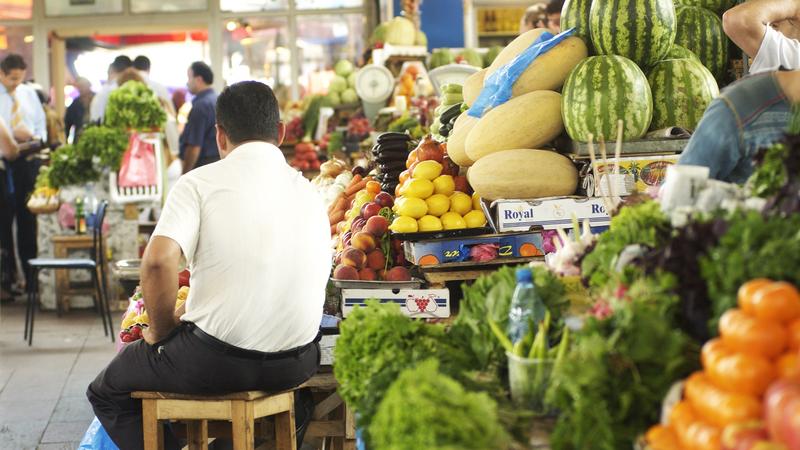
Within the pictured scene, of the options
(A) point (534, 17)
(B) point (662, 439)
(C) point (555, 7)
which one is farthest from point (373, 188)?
(A) point (534, 17)

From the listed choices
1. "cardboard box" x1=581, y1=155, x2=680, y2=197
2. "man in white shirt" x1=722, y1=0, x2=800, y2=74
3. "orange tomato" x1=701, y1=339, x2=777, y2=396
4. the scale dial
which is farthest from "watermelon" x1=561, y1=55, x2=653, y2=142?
the scale dial

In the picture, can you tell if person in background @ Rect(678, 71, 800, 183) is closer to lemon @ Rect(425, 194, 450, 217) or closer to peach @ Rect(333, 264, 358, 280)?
lemon @ Rect(425, 194, 450, 217)

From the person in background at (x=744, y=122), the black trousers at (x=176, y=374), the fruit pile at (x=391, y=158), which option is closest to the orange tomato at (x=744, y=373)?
the person in background at (x=744, y=122)

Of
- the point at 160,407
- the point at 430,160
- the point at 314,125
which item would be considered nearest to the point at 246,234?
the point at 160,407

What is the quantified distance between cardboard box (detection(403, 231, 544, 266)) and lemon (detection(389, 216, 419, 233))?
0.06m

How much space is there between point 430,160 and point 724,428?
277 centimetres

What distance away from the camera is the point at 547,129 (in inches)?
154

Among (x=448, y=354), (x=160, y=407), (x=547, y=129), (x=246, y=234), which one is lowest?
(x=160, y=407)

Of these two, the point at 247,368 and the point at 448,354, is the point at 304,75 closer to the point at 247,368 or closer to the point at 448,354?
the point at 247,368

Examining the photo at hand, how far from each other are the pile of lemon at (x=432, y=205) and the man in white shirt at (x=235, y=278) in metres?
0.48

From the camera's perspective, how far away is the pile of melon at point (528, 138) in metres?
3.81

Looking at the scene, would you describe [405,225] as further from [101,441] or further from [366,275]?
[101,441]

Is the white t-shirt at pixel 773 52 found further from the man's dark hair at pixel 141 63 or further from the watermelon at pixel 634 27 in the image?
the man's dark hair at pixel 141 63

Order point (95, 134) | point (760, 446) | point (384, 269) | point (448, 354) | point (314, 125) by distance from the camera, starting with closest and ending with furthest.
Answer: point (760, 446), point (448, 354), point (384, 269), point (95, 134), point (314, 125)
